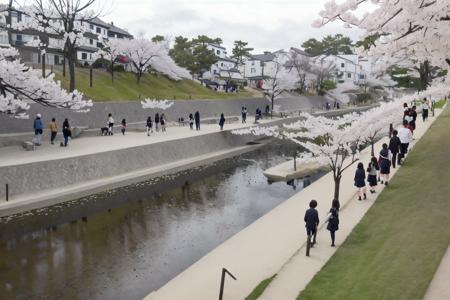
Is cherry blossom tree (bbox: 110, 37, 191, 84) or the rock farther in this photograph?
cherry blossom tree (bbox: 110, 37, 191, 84)

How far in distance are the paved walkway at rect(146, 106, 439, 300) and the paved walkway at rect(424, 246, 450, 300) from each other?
112 inches

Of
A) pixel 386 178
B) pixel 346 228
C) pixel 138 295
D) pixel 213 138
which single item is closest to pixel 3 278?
pixel 138 295

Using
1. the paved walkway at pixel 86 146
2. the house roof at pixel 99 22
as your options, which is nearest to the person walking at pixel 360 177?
the paved walkway at pixel 86 146

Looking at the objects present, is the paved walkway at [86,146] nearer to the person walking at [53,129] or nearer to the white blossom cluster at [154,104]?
the person walking at [53,129]

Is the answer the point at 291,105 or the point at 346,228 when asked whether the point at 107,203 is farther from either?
the point at 291,105

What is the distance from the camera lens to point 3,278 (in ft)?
42.4

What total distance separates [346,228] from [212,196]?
32.4 ft

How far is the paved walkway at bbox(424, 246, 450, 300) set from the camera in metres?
8.99

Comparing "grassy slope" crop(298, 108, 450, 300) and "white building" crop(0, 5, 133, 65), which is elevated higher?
"white building" crop(0, 5, 133, 65)

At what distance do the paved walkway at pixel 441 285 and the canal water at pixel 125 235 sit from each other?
24.2ft

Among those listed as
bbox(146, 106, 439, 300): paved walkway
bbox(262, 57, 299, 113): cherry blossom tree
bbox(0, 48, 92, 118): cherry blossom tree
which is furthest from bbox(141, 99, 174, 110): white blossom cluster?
bbox(146, 106, 439, 300): paved walkway

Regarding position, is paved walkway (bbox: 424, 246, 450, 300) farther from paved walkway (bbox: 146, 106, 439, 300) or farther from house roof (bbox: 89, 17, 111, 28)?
house roof (bbox: 89, 17, 111, 28)

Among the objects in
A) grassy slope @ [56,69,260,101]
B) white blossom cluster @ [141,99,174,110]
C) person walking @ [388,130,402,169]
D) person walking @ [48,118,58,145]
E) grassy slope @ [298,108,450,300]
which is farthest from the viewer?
grassy slope @ [56,69,260,101]

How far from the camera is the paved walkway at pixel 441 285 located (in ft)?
29.5
